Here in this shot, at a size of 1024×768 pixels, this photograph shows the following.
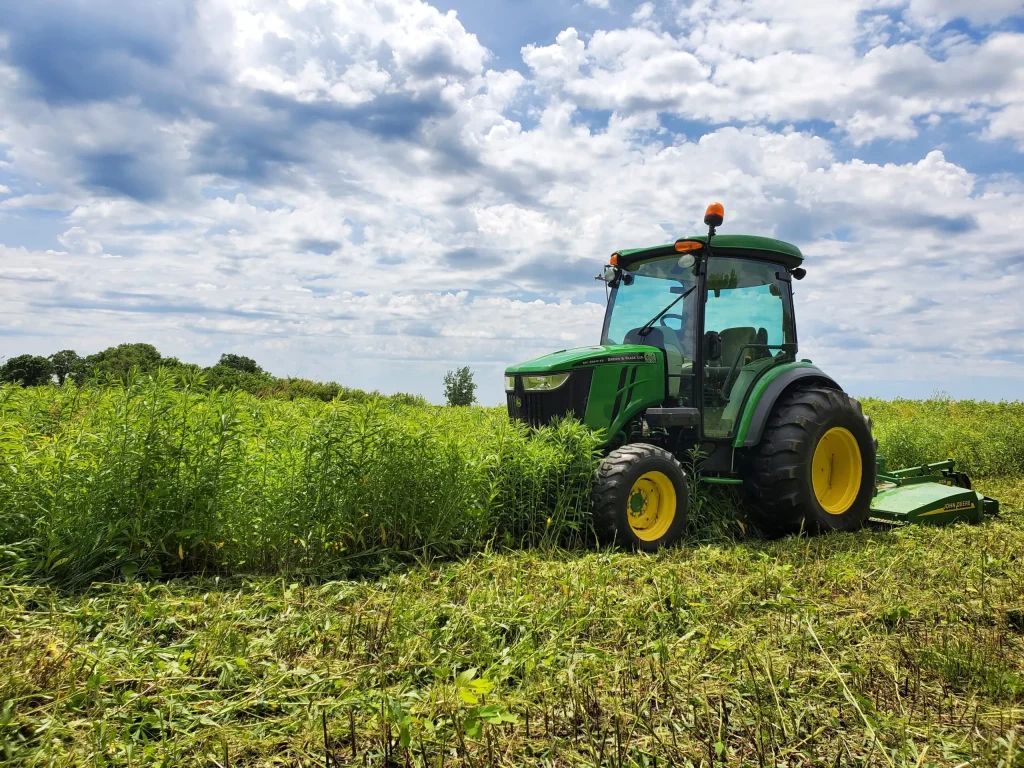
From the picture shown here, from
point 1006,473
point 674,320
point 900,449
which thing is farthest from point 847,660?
point 1006,473

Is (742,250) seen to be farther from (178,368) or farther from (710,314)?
(178,368)

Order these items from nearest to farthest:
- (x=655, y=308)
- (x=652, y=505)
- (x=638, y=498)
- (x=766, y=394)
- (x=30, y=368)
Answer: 1. (x=638, y=498)
2. (x=652, y=505)
3. (x=766, y=394)
4. (x=655, y=308)
5. (x=30, y=368)

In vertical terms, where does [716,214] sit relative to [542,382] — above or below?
above

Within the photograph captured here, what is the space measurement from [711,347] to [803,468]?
1.29 meters

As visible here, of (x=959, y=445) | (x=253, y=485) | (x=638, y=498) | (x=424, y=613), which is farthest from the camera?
(x=959, y=445)

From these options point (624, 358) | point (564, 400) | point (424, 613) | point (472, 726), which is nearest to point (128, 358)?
point (564, 400)

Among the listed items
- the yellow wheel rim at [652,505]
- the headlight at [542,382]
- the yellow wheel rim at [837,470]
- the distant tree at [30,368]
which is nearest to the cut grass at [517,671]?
the yellow wheel rim at [652,505]

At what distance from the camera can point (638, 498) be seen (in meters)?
5.26

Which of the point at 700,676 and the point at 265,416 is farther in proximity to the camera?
the point at 265,416

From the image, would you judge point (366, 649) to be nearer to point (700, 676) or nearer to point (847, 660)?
point (700, 676)

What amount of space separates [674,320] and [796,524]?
208 centimetres

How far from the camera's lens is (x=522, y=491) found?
5.14m

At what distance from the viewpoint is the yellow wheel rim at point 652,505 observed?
5.27m

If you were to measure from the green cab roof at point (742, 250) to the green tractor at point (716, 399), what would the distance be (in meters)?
0.01
